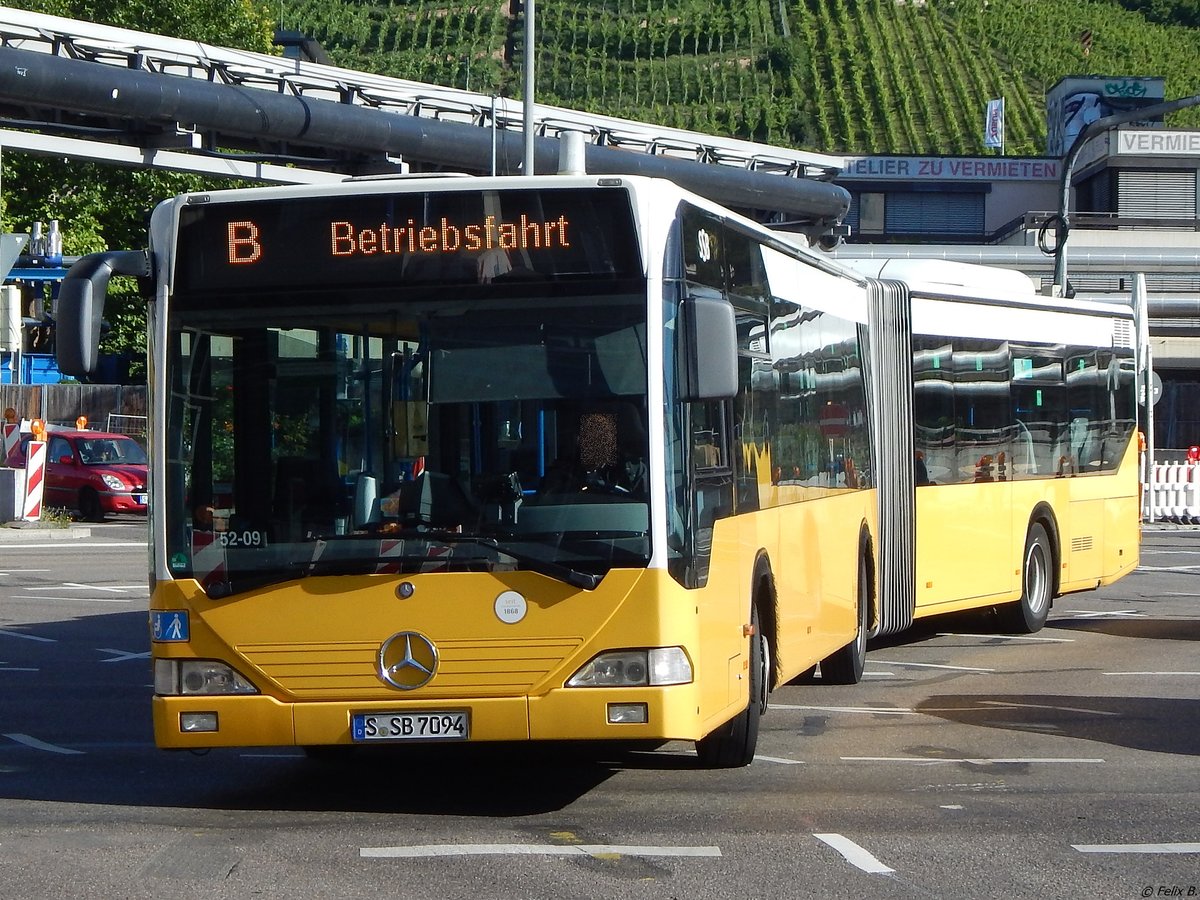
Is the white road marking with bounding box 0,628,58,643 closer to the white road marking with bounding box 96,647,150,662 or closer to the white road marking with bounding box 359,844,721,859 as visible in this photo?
the white road marking with bounding box 96,647,150,662

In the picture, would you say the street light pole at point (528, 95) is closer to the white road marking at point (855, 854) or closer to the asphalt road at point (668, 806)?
the asphalt road at point (668, 806)

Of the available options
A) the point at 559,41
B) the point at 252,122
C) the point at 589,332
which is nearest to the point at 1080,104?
the point at 559,41

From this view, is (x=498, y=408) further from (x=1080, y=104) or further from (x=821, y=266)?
(x=1080, y=104)

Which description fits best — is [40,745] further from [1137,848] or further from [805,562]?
[1137,848]

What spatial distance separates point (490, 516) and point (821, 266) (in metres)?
4.47

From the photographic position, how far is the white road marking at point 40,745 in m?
9.70

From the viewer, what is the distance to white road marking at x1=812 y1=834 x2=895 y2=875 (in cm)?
680

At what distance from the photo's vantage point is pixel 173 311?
8023 mm

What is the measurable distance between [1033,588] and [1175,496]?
749 inches

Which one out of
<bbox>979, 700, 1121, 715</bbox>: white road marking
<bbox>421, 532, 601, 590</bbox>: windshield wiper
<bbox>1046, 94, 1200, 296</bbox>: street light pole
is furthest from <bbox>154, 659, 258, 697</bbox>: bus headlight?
<bbox>1046, 94, 1200, 296</bbox>: street light pole

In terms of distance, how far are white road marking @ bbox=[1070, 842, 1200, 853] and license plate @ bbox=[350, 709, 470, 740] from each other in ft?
8.11

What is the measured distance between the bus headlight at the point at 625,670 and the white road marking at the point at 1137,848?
5.58 ft

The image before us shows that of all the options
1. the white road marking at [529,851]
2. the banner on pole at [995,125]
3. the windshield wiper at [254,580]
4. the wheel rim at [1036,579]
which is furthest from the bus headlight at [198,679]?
the banner on pole at [995,125]

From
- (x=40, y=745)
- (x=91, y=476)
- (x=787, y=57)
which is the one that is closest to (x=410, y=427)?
(x=40, y=745)
